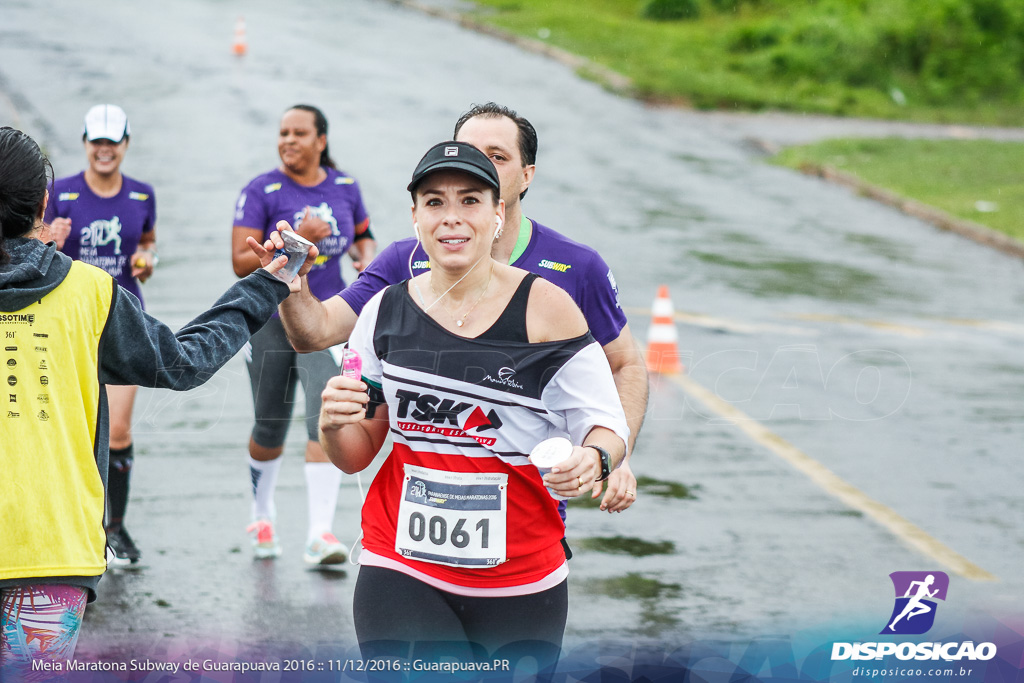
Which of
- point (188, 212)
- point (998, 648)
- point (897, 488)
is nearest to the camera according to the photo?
point (998, 648)

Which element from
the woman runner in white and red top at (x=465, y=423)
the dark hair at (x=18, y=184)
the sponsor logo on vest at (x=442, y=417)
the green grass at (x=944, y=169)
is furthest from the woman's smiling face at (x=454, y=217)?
the green grass at (x=944, y=169)

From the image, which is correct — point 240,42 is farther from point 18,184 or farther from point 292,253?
point 18,184

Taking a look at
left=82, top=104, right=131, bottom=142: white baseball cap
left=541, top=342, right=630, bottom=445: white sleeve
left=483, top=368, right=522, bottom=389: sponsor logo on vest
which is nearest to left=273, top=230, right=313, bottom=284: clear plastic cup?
left=483, top=368, right=522, bottom=389: sponsor logo on vest

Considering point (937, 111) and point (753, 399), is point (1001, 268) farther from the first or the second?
point (937, 111)

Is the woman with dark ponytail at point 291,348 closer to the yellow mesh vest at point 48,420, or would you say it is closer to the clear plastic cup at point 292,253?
the clear plastic cup at point 292,253

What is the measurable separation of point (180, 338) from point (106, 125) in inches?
144

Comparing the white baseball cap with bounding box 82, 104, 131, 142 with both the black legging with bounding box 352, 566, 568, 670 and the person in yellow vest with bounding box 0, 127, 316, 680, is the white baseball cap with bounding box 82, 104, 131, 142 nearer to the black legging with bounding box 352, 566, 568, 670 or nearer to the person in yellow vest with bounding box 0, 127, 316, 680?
the person in yellow vest with bounding box 0, 127, 316, 680

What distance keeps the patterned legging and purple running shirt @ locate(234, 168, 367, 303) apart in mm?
3456

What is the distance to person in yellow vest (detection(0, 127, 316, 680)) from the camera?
2912 mm

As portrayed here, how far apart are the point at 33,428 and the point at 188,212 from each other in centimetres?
1356

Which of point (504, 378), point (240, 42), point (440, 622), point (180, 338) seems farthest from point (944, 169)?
point (180, 338)

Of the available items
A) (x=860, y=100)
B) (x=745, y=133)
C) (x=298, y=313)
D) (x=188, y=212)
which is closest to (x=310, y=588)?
(x=298, y=313)

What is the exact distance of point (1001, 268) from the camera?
1636 cm

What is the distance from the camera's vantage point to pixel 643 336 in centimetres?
1159
